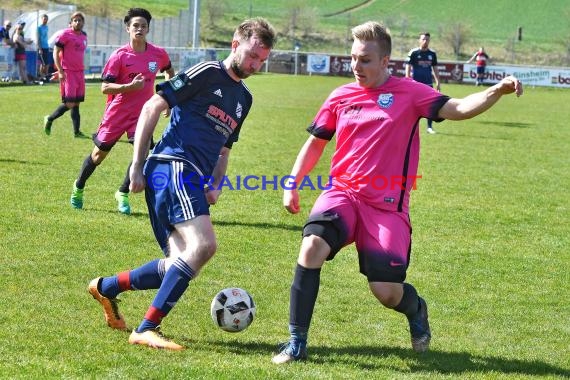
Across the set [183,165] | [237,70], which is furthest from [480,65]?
[183,165]

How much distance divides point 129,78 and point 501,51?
63.7 meters

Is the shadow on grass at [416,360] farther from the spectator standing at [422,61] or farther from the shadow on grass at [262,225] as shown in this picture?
the spectator standing at [422,61]

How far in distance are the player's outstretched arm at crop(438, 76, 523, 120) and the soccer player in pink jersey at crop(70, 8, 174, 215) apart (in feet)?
16.0

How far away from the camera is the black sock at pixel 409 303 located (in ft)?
17.9

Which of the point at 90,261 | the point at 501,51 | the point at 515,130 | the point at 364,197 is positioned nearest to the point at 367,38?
the point at 364,197

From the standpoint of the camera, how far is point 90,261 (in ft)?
24.7

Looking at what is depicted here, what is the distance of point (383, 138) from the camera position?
5344 mm

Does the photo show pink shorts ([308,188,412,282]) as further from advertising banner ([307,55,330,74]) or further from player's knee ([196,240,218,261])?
advertising banner ([307,55,330,74])

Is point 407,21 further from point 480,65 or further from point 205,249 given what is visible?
point 205,249

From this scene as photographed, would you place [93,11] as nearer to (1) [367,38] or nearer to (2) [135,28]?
(2) [135,28]

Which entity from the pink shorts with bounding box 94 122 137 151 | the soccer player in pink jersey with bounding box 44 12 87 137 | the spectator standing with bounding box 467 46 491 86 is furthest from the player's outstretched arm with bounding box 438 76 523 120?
the spectator standing with bounding box 467 46 491 86

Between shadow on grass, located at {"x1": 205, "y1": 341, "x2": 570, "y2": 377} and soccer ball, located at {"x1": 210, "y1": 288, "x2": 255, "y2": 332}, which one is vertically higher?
soccer ball, located at {"x1": 210, "y1": 288, "x2": 255, "y2": 332}

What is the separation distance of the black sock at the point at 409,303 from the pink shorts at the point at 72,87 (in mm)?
11577

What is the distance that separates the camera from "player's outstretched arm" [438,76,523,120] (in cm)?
488
